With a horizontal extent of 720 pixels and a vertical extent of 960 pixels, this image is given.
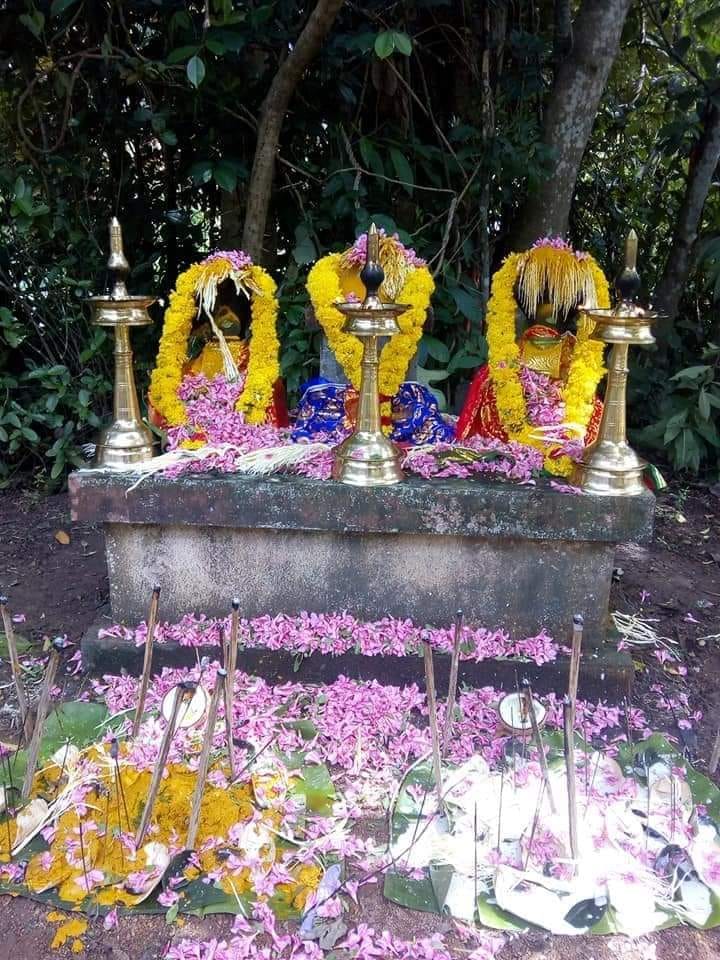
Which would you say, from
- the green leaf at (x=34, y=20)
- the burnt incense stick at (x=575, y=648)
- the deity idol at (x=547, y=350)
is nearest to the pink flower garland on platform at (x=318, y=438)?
the deity idol at (x=547, y=350)

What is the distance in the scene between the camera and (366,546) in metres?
2.69

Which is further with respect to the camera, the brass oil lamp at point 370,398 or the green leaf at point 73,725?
the brass oil lamp at point 370,398

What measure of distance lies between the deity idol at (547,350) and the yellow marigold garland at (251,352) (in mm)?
864

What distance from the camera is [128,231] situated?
14.7ft

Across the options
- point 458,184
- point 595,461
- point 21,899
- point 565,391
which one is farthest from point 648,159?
point 21,899

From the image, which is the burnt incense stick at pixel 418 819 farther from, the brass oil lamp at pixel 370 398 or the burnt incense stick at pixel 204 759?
the brass oil lamp at pixel 370 398

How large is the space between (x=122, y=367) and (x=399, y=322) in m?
1.04

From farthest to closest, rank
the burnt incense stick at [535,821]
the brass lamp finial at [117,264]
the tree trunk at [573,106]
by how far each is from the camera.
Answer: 1. the tree trunk at [573,106]
2. the brass lamp finial at [117,264]
3. the burnt incense stick at [535,821]

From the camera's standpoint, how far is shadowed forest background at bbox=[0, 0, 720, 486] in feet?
12.5

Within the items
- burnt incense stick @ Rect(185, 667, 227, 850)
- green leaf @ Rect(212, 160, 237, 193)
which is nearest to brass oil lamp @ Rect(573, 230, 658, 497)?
burnt incense stick @ Rect(185, 667, 227, 850)

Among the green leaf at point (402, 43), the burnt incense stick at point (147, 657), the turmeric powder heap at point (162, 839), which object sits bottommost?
the turmeric powder heap at point (162, 839)

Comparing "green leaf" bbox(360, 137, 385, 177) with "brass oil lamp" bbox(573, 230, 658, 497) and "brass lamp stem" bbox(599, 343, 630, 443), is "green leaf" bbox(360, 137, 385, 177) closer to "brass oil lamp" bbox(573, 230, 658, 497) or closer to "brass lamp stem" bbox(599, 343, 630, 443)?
"brass oil lamp" bbox(573, 230, 658, 497)

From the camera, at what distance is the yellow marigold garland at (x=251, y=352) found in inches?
117

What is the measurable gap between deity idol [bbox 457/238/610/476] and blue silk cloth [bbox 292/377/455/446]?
0.94 feet
